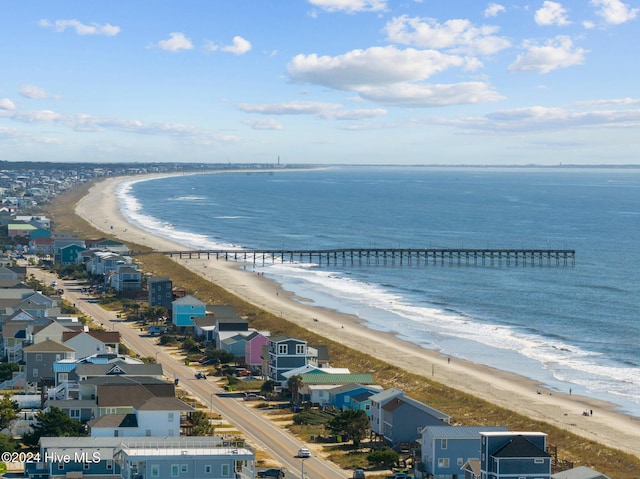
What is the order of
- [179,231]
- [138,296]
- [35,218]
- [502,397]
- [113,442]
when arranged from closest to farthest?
[113,442], [502,397], [138,296], [35,218], [179,231]

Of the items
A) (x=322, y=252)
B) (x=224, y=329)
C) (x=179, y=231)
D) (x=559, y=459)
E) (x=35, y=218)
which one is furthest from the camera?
(x=179, y=231)

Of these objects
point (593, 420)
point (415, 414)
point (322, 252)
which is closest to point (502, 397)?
point (593, 420)

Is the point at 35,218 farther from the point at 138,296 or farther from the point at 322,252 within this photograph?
the point at 138,296

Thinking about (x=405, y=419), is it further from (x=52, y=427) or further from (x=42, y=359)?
(x=42, y=359)

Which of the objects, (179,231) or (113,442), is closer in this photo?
(113,442)

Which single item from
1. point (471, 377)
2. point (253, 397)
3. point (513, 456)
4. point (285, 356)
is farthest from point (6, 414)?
point (471, 377)

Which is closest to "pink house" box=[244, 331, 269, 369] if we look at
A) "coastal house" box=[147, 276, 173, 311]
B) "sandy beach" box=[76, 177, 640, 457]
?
"sandy beach" box=[76, 177, 640, 457]
